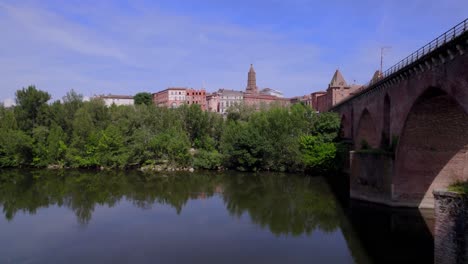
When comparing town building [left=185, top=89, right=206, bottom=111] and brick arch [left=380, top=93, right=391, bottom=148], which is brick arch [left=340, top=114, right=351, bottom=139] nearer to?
brick arch [left=380, top=93, right=391, bottom=148]

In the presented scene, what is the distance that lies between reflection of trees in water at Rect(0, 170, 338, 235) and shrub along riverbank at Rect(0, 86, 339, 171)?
2.91 meters

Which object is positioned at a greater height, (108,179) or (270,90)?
(270,90)

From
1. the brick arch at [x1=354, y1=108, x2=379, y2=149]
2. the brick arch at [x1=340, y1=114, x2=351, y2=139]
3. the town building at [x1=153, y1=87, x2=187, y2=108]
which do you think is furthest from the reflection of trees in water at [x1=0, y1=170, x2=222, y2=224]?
the town building at [x1=153, y1=87, x2=187, y2=108]

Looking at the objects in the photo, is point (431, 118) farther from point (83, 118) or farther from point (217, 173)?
point (83, 118)

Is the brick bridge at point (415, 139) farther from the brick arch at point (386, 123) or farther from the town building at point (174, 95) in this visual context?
the town building at point (174, 95)

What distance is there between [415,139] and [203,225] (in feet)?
44.2

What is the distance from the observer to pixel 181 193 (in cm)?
2834

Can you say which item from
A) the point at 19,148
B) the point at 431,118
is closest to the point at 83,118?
the point at 19,148

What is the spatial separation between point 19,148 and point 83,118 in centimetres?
831

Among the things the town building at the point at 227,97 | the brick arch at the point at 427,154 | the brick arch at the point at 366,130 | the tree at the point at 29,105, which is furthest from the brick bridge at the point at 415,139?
the town building at the point at 227,97

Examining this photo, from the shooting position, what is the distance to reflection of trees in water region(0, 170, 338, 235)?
2106 centimetres

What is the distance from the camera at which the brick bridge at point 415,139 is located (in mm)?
16359

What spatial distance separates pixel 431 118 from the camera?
18719 millimetres

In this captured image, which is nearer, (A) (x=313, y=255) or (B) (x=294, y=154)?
(A) (x=313, y=255)
